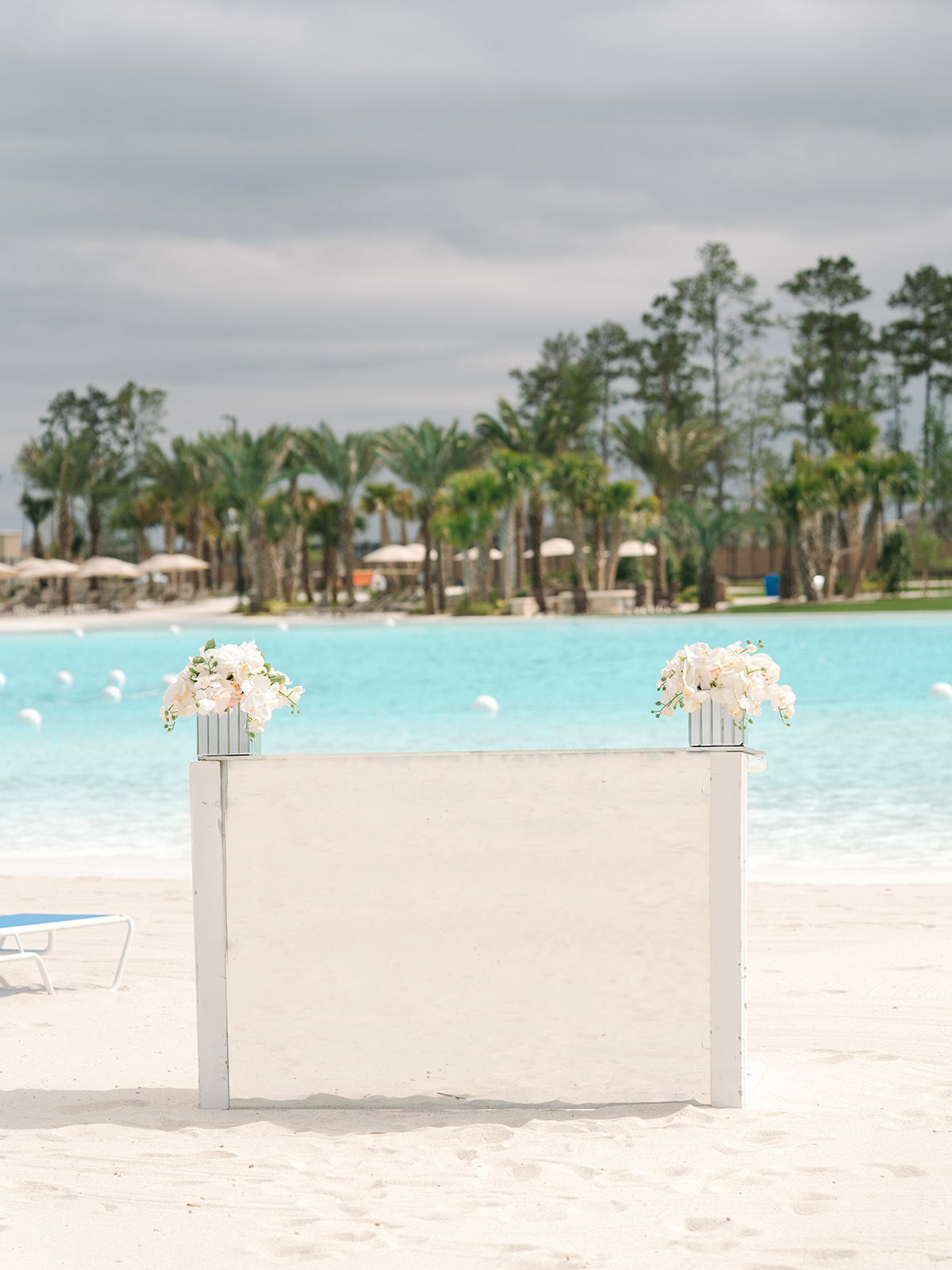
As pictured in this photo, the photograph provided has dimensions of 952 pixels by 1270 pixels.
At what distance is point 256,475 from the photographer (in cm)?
4872

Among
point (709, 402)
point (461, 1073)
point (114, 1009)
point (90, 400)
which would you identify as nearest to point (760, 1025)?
point (461, 1073)

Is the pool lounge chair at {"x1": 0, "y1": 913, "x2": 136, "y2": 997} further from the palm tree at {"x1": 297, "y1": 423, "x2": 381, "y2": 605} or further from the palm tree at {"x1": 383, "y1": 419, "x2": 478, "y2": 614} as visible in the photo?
the palm tree at {"x1": 297, "y1": 423, "x2": 381, "y2": 605}

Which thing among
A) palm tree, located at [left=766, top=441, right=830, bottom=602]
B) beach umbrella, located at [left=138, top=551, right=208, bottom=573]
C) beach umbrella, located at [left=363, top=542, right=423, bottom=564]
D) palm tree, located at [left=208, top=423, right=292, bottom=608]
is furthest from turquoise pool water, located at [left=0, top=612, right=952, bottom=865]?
beach umbrella, located at [left=363, top=542, right=423, bottom=564]

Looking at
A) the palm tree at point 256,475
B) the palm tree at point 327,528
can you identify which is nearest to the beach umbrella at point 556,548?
the palm tree at point 327,528

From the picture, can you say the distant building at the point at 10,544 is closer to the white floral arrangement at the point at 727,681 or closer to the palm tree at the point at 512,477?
the palm tree at the point at 512,477

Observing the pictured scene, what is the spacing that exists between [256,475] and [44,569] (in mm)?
9338

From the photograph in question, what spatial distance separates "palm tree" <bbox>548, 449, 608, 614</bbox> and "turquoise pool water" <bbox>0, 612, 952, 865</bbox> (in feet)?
23.7

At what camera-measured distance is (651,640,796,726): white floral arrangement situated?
11.9ft

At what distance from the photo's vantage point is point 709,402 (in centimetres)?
6072

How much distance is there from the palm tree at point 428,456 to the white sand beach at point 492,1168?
138 ft

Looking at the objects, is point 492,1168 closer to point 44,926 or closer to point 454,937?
point 454,937

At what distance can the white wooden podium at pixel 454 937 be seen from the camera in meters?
3.61

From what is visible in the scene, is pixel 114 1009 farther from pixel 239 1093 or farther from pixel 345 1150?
pixel 345 1150

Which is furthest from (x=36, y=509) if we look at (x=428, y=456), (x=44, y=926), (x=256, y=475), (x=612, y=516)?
(x=44, y=926)
